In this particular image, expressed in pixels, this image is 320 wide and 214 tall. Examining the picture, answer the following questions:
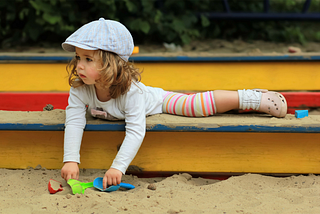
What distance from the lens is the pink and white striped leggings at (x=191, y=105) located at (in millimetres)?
1436

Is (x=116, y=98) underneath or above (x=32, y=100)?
above

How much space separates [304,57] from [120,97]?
3.63 feet

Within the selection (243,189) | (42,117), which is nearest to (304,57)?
(243,189)

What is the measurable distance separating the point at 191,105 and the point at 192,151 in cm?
21

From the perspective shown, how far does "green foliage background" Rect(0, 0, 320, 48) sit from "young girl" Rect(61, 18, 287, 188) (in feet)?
4.18

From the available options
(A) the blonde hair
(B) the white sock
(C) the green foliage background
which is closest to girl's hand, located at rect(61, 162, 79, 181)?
(A) the blonde hair

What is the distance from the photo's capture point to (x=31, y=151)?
141 cm

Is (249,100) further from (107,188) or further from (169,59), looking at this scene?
(107,188)

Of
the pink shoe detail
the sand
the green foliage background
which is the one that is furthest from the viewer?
the green foliage background

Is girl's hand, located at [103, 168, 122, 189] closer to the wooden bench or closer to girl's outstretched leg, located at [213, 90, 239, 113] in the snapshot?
the wooden bench

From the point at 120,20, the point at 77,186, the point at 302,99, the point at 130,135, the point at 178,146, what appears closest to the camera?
the point at 77,186

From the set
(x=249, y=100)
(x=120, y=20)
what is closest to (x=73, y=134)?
(x=249, y=100)

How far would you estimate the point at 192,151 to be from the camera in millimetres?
1373

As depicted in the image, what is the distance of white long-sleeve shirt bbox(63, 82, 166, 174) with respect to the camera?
121cm
